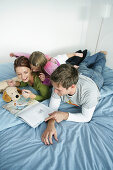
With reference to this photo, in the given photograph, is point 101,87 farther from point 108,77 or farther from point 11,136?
point 11,136

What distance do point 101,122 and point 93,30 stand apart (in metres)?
2.15

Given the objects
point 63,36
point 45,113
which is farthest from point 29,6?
point 45,113

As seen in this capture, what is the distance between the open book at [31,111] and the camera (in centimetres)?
98

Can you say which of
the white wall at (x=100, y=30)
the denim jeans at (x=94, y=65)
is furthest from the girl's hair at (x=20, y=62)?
the white wall at (x=100, y=30)

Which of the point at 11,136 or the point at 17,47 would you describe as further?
the point at 17,47

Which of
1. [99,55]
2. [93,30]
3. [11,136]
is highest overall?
[93,30]

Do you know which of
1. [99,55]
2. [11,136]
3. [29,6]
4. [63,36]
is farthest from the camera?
[63,36]

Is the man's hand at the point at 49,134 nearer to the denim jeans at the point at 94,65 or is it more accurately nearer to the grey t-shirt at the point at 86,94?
the grey t-shirt at the point at 86,94

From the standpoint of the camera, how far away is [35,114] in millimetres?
1023

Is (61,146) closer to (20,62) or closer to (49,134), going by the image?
→ (49,134)

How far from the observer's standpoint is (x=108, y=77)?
1554mm

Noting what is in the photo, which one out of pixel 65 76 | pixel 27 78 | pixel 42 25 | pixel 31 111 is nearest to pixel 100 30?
pixel 42 25

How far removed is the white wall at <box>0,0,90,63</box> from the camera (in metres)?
1.94

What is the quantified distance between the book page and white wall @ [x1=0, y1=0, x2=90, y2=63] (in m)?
1.41
